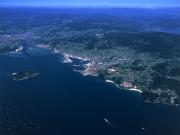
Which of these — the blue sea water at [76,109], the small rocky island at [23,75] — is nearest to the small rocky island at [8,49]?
the blue sea water at [76,109]

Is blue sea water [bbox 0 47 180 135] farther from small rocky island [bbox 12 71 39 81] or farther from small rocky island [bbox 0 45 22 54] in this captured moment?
small rocky island [bbox 0 45 22 54]

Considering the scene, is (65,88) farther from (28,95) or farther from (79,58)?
(79,58)

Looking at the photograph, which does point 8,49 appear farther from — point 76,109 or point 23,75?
point 76,109

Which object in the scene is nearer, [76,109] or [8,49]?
[76,109]

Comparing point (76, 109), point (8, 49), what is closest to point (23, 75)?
point (76, 109)

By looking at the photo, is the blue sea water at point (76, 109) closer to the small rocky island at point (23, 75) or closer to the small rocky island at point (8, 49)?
the small rocky island at point (23, 75)

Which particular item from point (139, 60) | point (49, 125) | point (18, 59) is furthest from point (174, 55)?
point (49, 125)
